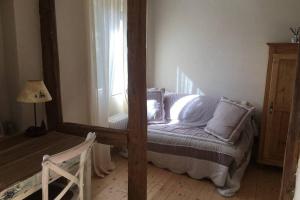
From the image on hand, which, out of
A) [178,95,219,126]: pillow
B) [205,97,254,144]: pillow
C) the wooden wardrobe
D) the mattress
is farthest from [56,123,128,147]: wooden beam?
the wooden wardrobe

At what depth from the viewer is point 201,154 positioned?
113 inches

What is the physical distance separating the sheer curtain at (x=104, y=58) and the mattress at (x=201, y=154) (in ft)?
2.13

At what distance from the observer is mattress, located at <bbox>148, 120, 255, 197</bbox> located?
8.93 ft

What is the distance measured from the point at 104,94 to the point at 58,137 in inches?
40.6

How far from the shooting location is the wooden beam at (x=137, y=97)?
192cm

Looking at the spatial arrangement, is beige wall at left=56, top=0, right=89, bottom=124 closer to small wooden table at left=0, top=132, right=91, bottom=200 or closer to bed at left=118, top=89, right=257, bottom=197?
small wooden table at left=0, top=132, right=91, bottom=200

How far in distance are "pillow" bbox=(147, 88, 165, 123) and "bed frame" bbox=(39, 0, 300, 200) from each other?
4.50 ft

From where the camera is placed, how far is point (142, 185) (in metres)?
2.14

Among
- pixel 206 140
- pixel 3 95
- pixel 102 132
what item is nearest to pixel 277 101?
pixel 206 140

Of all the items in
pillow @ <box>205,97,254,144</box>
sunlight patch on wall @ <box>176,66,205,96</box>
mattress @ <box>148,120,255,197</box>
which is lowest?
mattress @ <box>148,120,255,197</box>

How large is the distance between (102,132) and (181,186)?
1164 millimetres

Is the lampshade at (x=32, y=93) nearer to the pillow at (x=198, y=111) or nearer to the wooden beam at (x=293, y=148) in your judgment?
the wooden beam at (x=293, y=148)

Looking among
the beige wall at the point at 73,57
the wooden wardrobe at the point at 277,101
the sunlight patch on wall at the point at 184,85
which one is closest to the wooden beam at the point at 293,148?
the wooden wardrobe at the point at 277,101

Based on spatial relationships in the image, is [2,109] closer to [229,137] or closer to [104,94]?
[104,94]
